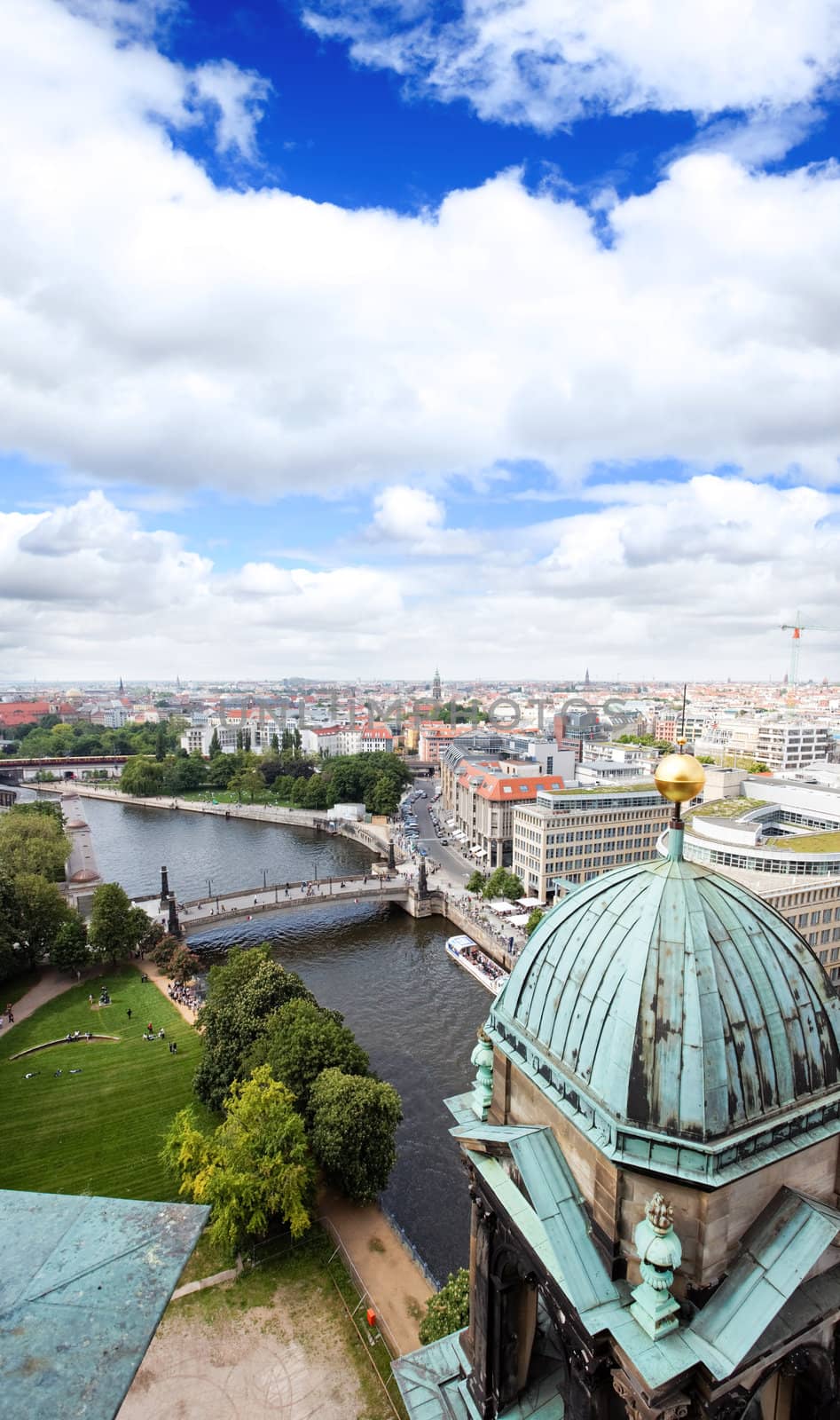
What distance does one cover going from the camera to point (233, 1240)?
2345cm

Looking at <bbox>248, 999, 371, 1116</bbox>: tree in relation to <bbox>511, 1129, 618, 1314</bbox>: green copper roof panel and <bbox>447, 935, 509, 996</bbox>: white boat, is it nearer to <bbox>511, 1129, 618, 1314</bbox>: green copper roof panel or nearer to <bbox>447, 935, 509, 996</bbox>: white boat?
<bbox>447, 935, 509, 996</bbox>: white boat

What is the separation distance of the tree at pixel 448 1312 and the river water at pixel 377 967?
5.76 m

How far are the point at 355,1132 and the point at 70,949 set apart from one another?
2919 cm

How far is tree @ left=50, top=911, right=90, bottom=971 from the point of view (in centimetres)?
4706

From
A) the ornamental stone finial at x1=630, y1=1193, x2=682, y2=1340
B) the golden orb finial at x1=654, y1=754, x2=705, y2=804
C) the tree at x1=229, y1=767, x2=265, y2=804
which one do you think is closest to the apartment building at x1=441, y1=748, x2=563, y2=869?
the tree at x1=229, y1=767, x2=265, y2=804

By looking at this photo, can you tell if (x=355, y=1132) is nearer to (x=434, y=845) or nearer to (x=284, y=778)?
(x=434, y=845)

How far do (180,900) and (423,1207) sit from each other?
44775 mm

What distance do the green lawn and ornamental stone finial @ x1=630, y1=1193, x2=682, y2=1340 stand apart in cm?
2642

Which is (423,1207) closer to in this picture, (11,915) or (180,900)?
(11,915)

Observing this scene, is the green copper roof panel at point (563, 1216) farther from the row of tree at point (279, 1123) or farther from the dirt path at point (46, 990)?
the dirt path at point (46, 990)

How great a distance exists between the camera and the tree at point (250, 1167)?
23344mm

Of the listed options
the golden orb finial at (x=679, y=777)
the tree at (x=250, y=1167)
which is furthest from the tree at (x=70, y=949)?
the golden orb finial at (x=679, y=777)

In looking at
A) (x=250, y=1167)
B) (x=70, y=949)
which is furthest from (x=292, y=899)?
(x=250, y=1167)

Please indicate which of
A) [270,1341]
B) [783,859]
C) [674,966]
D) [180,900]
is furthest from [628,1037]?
[180,900]
